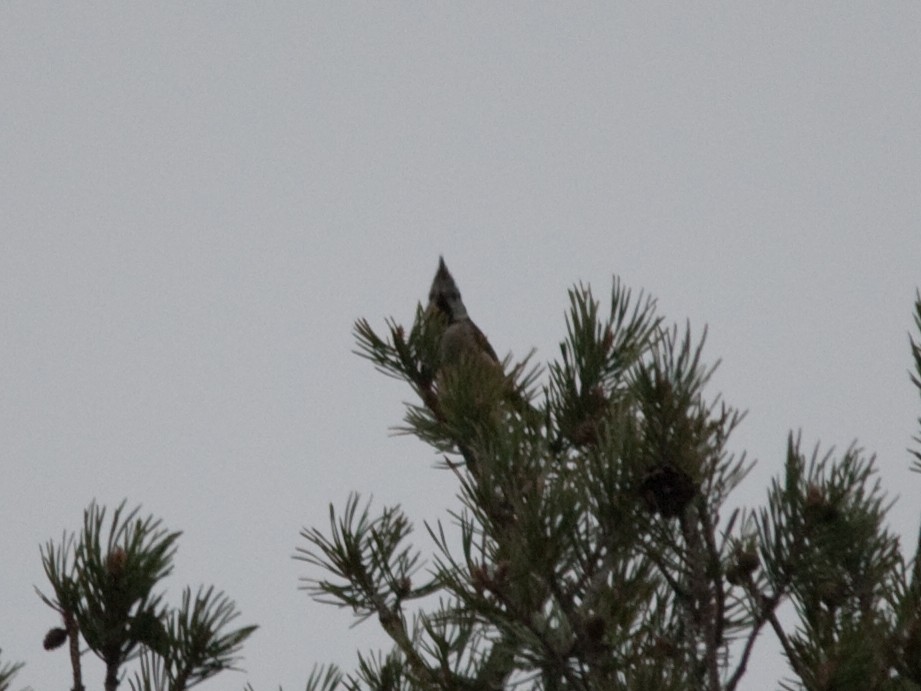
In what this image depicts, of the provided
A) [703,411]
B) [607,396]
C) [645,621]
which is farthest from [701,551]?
[607,396]

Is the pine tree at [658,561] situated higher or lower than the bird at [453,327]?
lower

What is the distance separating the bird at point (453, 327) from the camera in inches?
111

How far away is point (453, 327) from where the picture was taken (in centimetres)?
301

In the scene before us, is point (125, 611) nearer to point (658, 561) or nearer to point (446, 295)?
point (658, 561)

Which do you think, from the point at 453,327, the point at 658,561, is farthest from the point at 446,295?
the point at 658,561

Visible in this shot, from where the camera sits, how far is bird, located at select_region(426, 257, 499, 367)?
281 cm

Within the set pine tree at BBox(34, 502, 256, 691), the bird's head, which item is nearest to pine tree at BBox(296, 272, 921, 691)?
pine tree at BBox(34, 502, 256, 691)

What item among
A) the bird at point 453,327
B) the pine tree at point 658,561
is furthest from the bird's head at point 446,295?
the pine tree at point 658,561

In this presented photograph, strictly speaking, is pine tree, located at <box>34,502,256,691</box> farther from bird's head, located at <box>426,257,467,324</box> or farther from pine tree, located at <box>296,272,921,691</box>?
bird's head, located at <box>426,257,467,324</box>

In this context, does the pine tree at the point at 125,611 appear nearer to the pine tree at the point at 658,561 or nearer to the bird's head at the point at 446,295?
the pine tree at the point at 658,561

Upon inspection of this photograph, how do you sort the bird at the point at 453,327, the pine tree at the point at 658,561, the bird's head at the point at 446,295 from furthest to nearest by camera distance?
the bird's head at the point at 446,295
the bird at the point at 453,327
the pine tree at the point at 658,561

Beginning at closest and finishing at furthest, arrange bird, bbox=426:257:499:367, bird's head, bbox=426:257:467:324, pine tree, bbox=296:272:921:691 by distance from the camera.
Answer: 1. pine tree, bbox=296:272:921:691
2. bird, bbox=426:257:499:367
3. bird's head, bbox=426:257:467:324

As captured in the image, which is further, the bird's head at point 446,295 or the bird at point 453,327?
the bird's head at point 446,295

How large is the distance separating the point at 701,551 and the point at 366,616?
0.89 m
